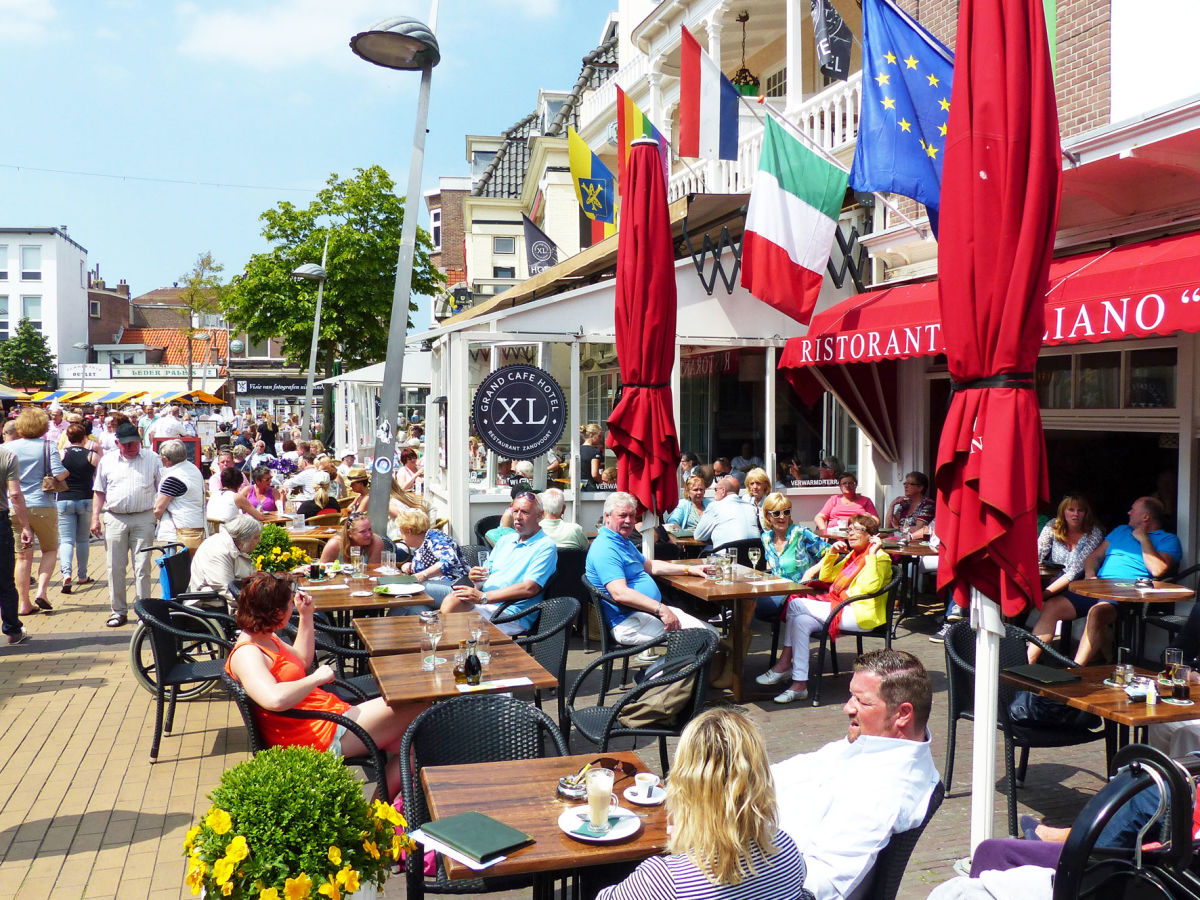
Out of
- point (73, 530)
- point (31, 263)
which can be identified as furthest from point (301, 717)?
point (31, 263)

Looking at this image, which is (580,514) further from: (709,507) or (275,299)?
(275,299)

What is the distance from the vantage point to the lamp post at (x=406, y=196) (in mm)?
8164

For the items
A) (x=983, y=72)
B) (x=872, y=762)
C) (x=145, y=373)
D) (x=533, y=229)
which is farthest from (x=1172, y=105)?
(x=145, y=373)

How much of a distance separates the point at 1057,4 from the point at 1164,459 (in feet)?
13.5

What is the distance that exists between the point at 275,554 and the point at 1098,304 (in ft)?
20.1

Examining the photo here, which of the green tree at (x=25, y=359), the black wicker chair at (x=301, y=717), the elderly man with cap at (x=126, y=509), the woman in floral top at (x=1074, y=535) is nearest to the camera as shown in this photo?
the black wicker chair at (x=301, y=717)

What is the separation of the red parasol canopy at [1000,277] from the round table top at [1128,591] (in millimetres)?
2997

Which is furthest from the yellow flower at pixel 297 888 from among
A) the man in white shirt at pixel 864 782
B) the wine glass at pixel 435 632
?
the wine glass at pixel 435 632

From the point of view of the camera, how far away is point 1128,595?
20.9ft

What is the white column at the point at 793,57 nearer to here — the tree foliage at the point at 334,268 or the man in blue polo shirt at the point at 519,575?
the man in blue polo shirt at the point at 519,575

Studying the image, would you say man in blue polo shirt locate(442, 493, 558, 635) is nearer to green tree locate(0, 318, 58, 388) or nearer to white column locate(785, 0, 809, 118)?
white column locate(785, 0, 809, 118)

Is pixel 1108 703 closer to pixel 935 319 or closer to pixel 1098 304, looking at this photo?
pixel 1098 304

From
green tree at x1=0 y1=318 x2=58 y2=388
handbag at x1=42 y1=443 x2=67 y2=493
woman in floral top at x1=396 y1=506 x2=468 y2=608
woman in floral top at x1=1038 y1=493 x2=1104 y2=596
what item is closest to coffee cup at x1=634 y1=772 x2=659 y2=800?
woman in floral top at x1=396 y1=506 x2=468 y2=608

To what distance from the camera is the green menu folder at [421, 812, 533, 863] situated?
8.89 ft
